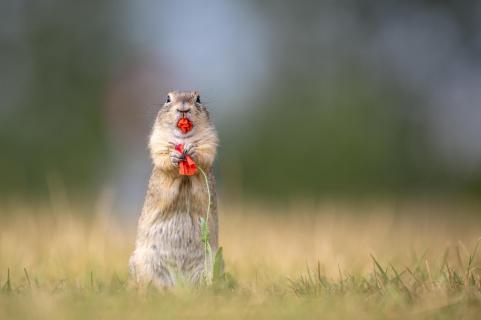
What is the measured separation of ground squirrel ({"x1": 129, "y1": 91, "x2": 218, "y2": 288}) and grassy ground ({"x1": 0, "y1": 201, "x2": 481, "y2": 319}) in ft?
0.95

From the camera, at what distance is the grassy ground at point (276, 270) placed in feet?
12.4

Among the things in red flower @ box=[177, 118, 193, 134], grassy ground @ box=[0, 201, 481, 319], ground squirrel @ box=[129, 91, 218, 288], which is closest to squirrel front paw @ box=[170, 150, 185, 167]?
ground squirrel @ box=[129, 91, 218, 288]

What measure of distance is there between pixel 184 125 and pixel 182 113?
0.10m

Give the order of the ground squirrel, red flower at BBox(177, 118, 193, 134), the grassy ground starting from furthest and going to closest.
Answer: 1. red flower at BBox(177, 118, 193, 134)
2. the ground squirrel
3. the grassy ground

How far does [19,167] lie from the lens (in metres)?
19.4

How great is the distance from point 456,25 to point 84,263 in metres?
14.2

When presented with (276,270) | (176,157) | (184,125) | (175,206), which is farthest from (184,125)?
(276,270)

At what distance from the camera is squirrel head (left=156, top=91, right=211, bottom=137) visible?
18.3 ft

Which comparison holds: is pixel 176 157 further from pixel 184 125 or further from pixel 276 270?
pixel 276 270

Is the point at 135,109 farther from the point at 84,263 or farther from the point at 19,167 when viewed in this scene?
the point at 84,263

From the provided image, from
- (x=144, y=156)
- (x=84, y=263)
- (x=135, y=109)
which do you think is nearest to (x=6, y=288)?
(x=84, y=263)

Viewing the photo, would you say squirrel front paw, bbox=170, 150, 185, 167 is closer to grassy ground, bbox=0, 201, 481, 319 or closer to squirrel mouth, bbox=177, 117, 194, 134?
squirrel mouth, bbox=177, 117, 194, 134

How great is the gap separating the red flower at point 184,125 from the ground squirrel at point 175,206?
1.1 inches

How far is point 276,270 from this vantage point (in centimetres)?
609
